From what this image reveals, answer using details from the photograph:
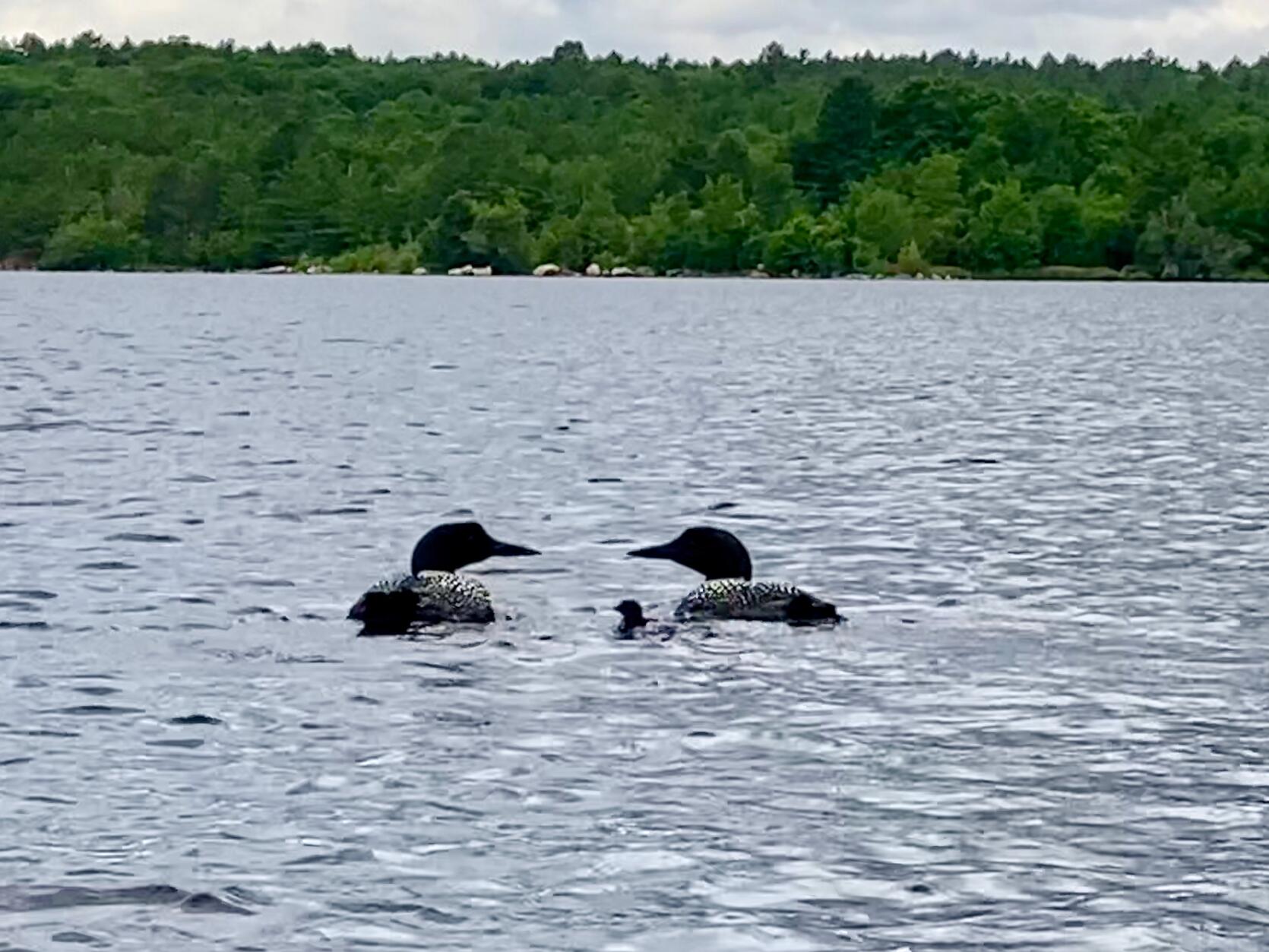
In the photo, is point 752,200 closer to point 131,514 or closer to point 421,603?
point 131,514

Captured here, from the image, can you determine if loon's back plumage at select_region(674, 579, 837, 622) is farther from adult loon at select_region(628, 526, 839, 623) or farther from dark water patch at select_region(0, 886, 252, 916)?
dark water patch at select_region(0, 886, 252, 916)

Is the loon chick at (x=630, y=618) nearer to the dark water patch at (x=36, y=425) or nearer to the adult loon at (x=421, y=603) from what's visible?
the adult loon at (x=421, y=603)

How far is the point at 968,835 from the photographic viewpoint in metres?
13.8

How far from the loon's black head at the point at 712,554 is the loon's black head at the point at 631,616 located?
3.74 feet

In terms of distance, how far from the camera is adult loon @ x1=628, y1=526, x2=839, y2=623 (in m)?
20.0

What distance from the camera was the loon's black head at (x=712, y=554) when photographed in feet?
68.2

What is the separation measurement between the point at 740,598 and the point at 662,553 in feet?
5.92

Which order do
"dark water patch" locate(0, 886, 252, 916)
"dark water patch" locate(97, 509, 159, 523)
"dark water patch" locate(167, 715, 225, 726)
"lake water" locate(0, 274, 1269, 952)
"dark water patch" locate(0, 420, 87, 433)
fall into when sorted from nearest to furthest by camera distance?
"dark water patch" locate(0, 886, 252, 916) < "lake water" locate(0, 274, 1269, 952) < "dark water patch" locate(167, 715, 225, 726) < "dark water patch" locate(97, 509, 159, 523) < "dark water patch" locate(0, 420, 87, 433)

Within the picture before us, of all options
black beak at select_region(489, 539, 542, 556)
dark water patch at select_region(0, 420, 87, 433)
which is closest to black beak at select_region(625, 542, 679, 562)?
black beak at select_region(489, 539, 542, 556)

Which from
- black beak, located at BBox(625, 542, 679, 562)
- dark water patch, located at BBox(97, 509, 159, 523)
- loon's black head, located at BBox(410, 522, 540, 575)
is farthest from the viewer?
dark water patch, located at BBox(97, 509, 159, 523)

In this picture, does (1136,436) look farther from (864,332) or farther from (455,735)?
(864,332)

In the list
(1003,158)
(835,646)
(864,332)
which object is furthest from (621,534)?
(1003,158)

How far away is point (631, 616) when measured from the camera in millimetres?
19719

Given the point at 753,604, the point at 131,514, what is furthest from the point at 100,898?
the point at 131,514
